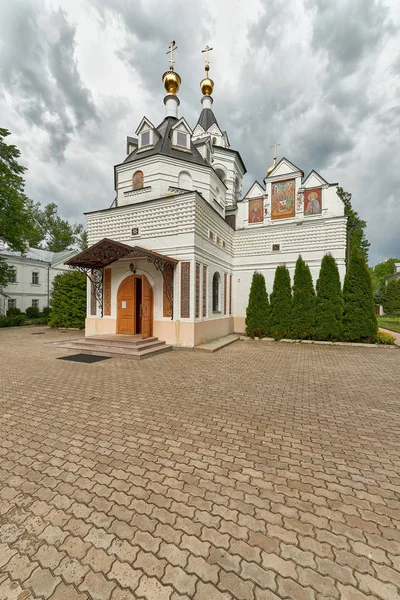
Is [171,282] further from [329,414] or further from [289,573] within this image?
[289,573]

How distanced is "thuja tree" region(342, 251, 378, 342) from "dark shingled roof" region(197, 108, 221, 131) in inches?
568

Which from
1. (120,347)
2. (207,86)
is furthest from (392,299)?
(120,347)

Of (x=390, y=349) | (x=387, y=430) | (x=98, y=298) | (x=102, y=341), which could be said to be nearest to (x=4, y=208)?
(x=98, y=298)

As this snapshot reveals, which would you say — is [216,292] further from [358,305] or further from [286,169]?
[286,169]

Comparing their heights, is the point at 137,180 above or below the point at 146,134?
below

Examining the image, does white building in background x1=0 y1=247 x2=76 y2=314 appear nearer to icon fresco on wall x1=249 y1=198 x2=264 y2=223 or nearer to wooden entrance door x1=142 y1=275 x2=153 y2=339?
wooden entrance door x1=142 y1=275 x2=153 y2=339

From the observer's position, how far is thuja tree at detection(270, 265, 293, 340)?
13.4 m

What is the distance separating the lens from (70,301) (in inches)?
686

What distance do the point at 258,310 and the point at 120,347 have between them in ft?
26.2

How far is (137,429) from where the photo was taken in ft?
12.6

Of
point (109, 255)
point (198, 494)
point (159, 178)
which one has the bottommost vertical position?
point (198, 494)

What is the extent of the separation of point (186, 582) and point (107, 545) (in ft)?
2.25

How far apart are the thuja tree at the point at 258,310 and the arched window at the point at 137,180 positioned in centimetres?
816

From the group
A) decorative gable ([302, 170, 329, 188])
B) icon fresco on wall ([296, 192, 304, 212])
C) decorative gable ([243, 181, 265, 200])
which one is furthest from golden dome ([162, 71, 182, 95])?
icon fresco on wall ([296, 192, 304, 212])
